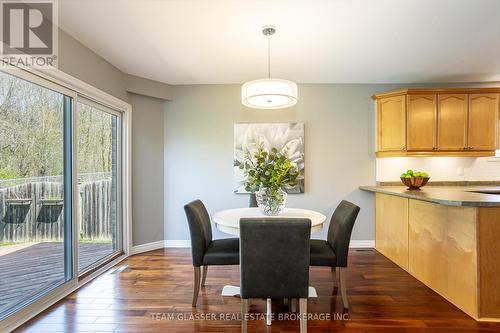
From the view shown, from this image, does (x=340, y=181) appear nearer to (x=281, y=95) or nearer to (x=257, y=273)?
(x=281, y=95)

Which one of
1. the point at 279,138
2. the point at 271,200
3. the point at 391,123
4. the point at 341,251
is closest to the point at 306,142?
the point at 279,138

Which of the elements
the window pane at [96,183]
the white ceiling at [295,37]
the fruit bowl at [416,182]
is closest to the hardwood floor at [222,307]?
the window pane at [96,183]

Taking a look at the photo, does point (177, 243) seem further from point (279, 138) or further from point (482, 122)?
point (482, 122)

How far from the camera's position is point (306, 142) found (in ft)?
12.9

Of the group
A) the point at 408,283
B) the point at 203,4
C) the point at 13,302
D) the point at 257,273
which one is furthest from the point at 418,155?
the point at 13,302

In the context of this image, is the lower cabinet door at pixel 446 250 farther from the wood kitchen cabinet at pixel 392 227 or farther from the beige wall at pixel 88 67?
the beige wall at pixel 88 67

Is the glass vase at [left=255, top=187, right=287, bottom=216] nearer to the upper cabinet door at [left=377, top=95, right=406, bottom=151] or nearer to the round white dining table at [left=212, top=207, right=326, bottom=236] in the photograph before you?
the round white dining table at [left=212, top=207, right=326, bottom=236]

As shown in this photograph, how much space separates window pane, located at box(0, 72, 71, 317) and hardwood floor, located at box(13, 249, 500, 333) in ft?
1.01

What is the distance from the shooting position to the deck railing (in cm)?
202

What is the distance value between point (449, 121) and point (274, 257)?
335 centimetres

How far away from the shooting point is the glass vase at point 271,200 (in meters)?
2.30

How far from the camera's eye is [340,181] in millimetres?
3920

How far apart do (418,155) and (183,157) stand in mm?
3295

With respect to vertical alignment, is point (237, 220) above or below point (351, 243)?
above
